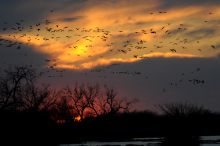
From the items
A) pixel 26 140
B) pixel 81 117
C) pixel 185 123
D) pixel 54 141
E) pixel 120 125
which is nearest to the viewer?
pixel 26 140

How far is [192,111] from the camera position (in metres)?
120

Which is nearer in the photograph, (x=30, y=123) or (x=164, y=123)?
(x=30, y=123)

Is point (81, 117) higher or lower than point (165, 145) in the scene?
higher

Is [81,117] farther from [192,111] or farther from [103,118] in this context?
[192,111]

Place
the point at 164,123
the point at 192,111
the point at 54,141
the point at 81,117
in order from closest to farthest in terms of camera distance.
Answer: the point at 54,141 → the point at 81,117 → the point at 192,111 → the point at 164,123

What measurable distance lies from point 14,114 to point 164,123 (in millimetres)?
89569

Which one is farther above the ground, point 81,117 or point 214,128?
point 81,117

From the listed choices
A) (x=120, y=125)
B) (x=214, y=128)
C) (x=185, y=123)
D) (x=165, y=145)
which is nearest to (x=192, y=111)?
(x=214, y=128)

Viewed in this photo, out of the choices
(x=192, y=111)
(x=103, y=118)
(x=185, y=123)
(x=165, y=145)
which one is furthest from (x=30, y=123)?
(x=192, y=111)

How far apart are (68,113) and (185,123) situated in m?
38.0

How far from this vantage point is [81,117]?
4230 inches

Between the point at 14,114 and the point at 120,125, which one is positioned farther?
the point at 120,125

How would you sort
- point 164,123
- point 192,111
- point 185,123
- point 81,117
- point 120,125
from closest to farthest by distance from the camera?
point 185,123
point 81,117
point 192,111
point 164,123
point 120,125

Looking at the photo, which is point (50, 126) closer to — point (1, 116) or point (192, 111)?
point (1, 116)
